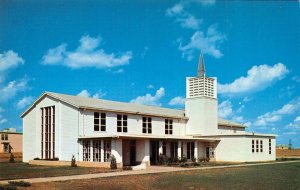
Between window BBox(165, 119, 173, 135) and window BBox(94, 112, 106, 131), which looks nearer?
window BBox(94, 112, 106, 131)

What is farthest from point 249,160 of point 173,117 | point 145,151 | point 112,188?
point 112,188

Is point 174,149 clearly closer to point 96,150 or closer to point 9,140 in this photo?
point 96,150

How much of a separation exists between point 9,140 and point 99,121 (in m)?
43.1

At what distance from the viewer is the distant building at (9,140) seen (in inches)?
2763

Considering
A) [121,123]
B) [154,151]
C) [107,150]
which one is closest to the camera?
[107,150]

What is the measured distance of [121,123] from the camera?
35375mm

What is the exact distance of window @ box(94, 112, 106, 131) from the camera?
33500 millimetres

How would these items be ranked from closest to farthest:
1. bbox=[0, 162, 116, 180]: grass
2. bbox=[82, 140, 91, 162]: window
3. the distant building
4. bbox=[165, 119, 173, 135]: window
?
bbox=[0, 162, 116, 180]: grass, bbox=[82, 140, 91, 162]: window, bbox=[165, 119, 173, 135]: window, the distant building

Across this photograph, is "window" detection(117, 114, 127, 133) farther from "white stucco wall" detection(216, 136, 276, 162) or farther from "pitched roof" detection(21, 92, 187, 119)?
"white stucco wall" detection(216, 136, 276, 162)

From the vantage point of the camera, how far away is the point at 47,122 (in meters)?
35.1

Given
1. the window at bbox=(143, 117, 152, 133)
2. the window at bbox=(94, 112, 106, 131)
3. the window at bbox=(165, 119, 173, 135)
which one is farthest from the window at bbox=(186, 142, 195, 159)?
the window at bbox=(94, 112, 106, 131)

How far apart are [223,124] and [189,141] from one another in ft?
37.2

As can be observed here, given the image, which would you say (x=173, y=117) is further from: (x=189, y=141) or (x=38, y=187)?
(x=38, y=187)

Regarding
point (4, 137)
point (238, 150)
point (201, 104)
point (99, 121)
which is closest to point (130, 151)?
point (99, 121)
